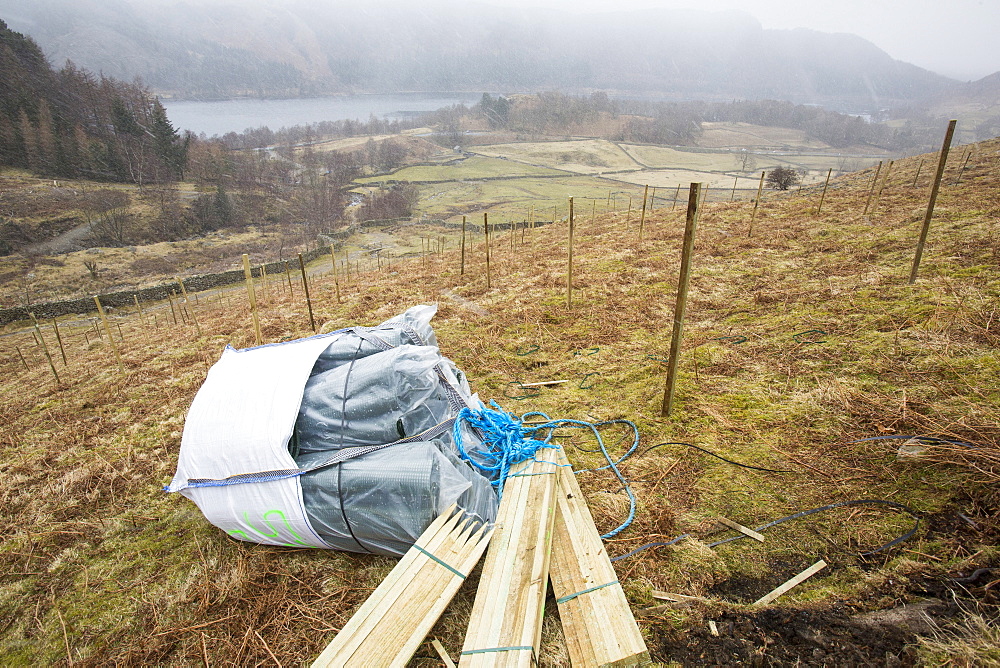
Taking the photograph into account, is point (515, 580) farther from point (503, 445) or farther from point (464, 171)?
point (464, 171)

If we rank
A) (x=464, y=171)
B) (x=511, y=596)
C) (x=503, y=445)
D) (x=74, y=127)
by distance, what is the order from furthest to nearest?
(x=464, y=171) < (x=74, y=127) < (x=503, y=445) < (x=511, y=596)

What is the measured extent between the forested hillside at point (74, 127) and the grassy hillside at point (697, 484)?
58.9 metres

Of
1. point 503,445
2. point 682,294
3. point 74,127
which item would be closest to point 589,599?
point 503,445

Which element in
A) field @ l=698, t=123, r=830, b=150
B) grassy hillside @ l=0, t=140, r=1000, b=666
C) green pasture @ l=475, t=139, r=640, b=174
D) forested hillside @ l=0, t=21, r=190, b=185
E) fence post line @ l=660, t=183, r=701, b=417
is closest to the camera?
grassy hillside @ l=0, t=140, r=1000, b=666

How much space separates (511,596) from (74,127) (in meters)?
75.5

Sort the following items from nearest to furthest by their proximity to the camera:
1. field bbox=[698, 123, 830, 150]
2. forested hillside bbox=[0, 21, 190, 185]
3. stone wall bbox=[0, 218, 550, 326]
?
1. stone wall bbox=[0, 218, 550, 326]
2. forested hillside bbox=[0, 21, 190, 185]
3. field bbox=[698, 123, 830, 150]

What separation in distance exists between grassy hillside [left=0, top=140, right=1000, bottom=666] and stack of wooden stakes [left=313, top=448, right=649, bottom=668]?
10.4 inches

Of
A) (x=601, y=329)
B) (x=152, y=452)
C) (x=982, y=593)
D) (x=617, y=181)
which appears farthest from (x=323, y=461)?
(x=617, y=181)

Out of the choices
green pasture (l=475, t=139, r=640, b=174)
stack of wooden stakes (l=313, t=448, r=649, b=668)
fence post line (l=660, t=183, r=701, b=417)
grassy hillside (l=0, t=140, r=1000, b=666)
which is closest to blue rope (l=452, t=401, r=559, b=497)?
stack of wooden stakes (l=313, t=448, r=649, b=668)

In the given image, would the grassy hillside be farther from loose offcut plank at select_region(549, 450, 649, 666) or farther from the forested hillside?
the forested hillside

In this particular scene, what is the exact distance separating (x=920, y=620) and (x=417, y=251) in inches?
1505

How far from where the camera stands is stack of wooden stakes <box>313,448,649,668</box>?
286 cm

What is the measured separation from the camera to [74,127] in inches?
2061

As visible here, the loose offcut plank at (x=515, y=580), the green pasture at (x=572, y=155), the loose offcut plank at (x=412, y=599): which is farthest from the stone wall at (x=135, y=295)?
the green pasture at (x=572, y=155)
